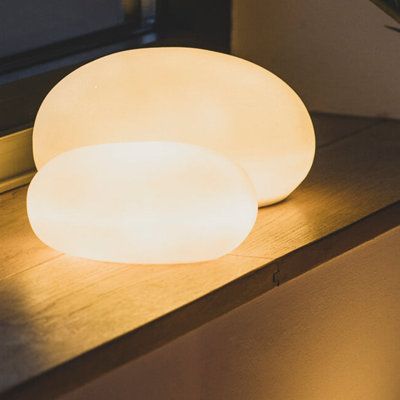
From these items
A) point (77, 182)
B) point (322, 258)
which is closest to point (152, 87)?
point (77, 182)

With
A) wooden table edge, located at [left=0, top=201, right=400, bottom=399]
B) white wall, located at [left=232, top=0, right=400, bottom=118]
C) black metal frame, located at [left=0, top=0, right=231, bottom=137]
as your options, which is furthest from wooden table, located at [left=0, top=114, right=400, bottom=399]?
white wall, located at [left=232, top=0, right=400, bottom=118]

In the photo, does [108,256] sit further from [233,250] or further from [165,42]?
[165,42]

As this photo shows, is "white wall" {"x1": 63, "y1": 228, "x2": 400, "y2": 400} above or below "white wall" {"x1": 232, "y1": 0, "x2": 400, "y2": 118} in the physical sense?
below

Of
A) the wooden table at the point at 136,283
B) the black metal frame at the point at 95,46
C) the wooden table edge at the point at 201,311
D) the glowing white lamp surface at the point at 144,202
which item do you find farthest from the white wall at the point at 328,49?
the glowing white lamp surface at the point at 144,202

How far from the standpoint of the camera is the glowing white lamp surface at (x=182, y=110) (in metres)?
1.12

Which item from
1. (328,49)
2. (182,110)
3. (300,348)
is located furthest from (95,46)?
(300,348)

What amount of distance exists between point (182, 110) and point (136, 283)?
21 centimetres

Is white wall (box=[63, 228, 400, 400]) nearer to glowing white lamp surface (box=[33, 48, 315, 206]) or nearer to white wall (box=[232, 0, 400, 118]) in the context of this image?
glowing white lamp surface (box=[33, 48, 315, 206])

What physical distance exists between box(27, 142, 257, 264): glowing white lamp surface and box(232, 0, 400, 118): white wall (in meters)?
0.65

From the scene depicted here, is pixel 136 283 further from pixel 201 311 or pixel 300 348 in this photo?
pixel 300 348

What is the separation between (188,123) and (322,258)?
215mm

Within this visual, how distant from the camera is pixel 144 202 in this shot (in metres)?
1.00

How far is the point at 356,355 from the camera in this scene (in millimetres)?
1314

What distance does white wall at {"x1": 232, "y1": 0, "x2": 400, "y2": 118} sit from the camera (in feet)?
5.29
